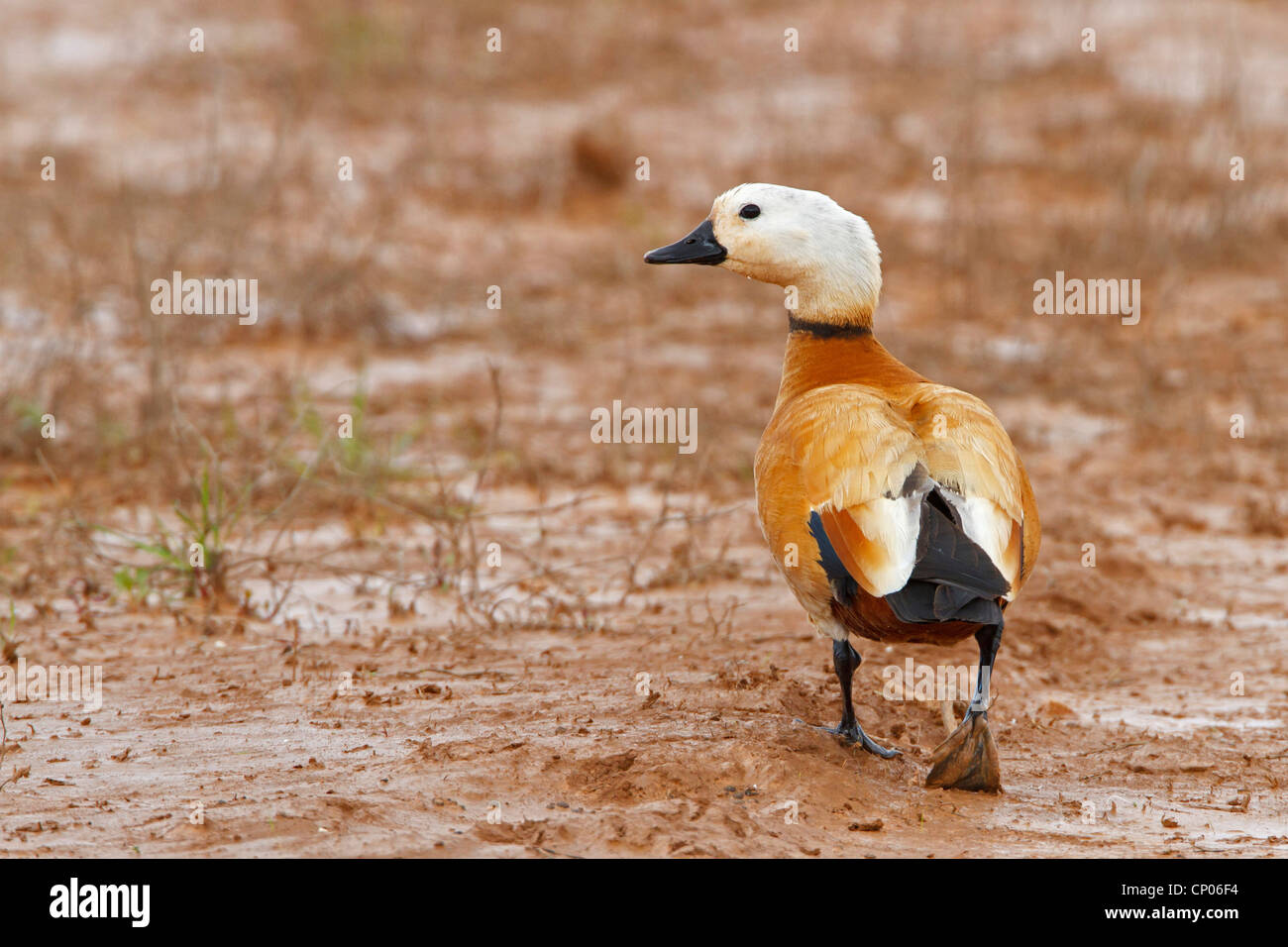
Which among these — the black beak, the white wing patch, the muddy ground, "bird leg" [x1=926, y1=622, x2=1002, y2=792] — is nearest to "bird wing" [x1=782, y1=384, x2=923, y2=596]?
the white wing patch

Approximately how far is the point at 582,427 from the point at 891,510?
4747 mm

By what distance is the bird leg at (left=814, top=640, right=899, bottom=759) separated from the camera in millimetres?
4066

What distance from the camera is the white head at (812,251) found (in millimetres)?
4492

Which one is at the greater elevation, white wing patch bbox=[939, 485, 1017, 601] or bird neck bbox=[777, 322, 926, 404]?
bird neck bbox=[777, 322, 926, 404]

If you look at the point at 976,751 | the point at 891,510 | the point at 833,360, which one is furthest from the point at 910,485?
the point at 833,360

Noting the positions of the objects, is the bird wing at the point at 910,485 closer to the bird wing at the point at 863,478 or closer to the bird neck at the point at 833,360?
the bird wing at the point at 863,478

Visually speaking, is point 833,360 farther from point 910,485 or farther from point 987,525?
point 987,525

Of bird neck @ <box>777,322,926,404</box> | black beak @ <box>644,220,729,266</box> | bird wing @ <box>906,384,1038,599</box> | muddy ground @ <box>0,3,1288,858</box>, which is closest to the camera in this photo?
bird wing @ <box>906,384,1038,599</box>

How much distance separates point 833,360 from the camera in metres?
4.48

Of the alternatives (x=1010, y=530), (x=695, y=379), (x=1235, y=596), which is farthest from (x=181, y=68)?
(x=1010, y=530)

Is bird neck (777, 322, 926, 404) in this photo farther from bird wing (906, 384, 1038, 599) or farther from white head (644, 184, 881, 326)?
bird wing (906, 384, 1038, 599)

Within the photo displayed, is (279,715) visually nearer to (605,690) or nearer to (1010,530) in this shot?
(605,690)

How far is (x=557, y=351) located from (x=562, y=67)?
594cm

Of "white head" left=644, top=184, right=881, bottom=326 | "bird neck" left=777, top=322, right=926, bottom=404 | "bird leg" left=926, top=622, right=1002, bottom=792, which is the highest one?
"white head" left=644, top=184, right=881, bottom=326
